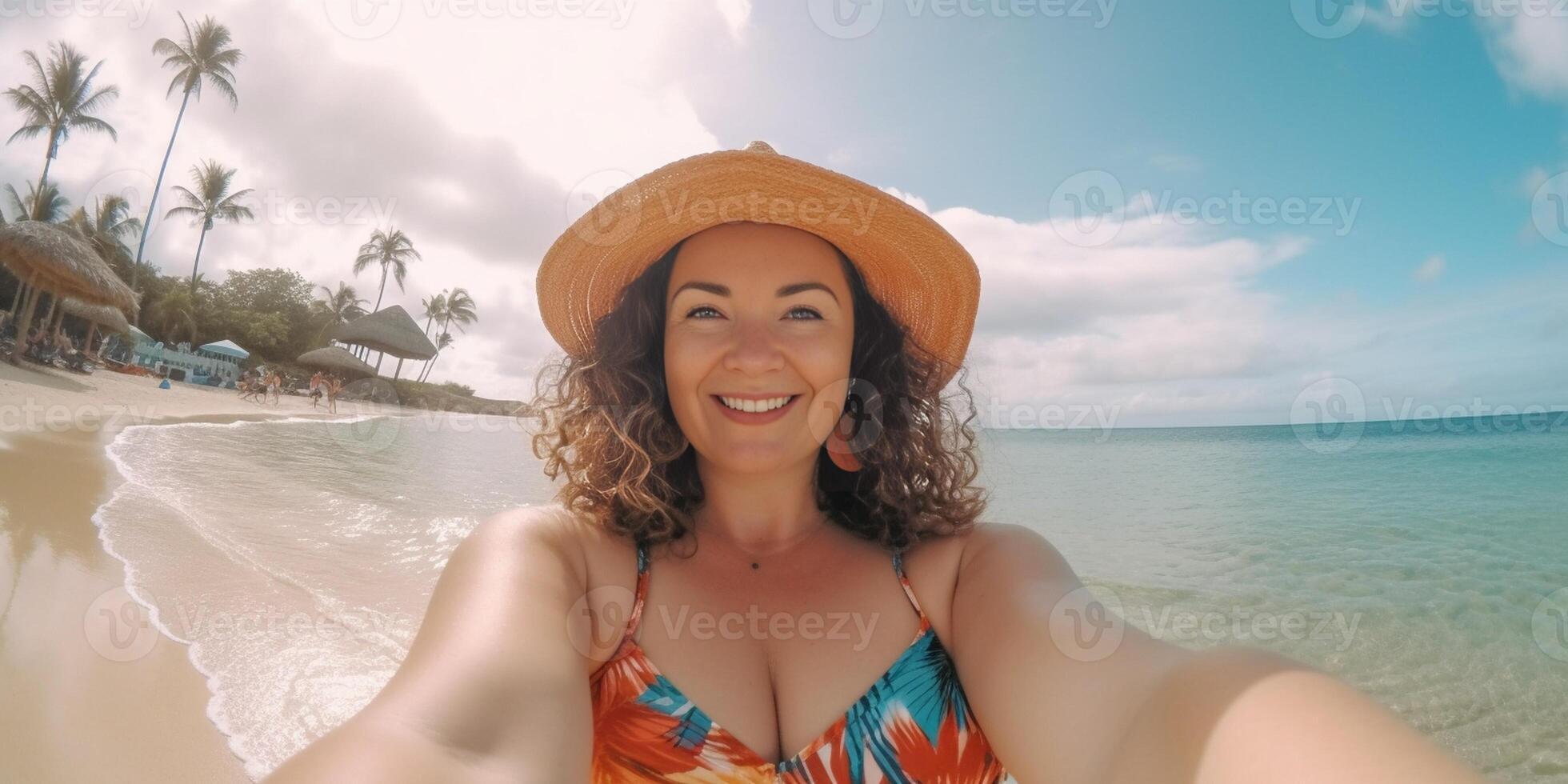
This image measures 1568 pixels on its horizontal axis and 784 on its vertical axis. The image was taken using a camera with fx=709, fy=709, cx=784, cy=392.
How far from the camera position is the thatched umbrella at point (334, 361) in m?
32.5

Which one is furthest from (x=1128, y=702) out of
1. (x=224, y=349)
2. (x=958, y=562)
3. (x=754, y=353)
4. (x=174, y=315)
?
(x=174, y=315)

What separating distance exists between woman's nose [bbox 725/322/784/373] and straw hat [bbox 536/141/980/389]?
33 centimetres

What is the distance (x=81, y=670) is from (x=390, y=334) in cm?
3495

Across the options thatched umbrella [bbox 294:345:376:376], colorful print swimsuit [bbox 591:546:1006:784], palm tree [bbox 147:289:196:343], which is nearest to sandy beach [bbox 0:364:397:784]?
colorful print swimsuit [bbox 591:546:1006:784]

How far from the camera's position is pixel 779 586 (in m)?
1.77

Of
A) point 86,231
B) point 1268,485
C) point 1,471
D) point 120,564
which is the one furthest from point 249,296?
point 1268,485

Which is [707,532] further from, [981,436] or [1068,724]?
[981,436]

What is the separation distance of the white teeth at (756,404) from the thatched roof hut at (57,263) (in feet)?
75.6

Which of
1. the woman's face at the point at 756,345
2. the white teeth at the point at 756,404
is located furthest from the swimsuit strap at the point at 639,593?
the white teeth at the point at 756,404

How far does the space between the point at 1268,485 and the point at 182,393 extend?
30731 millimetres

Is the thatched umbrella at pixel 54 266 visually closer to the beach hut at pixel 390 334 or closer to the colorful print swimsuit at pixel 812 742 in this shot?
the beach hut at pixel 390 334

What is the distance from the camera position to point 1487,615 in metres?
6.53

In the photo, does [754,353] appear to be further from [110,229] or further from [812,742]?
[110,229]

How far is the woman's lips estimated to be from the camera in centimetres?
176
